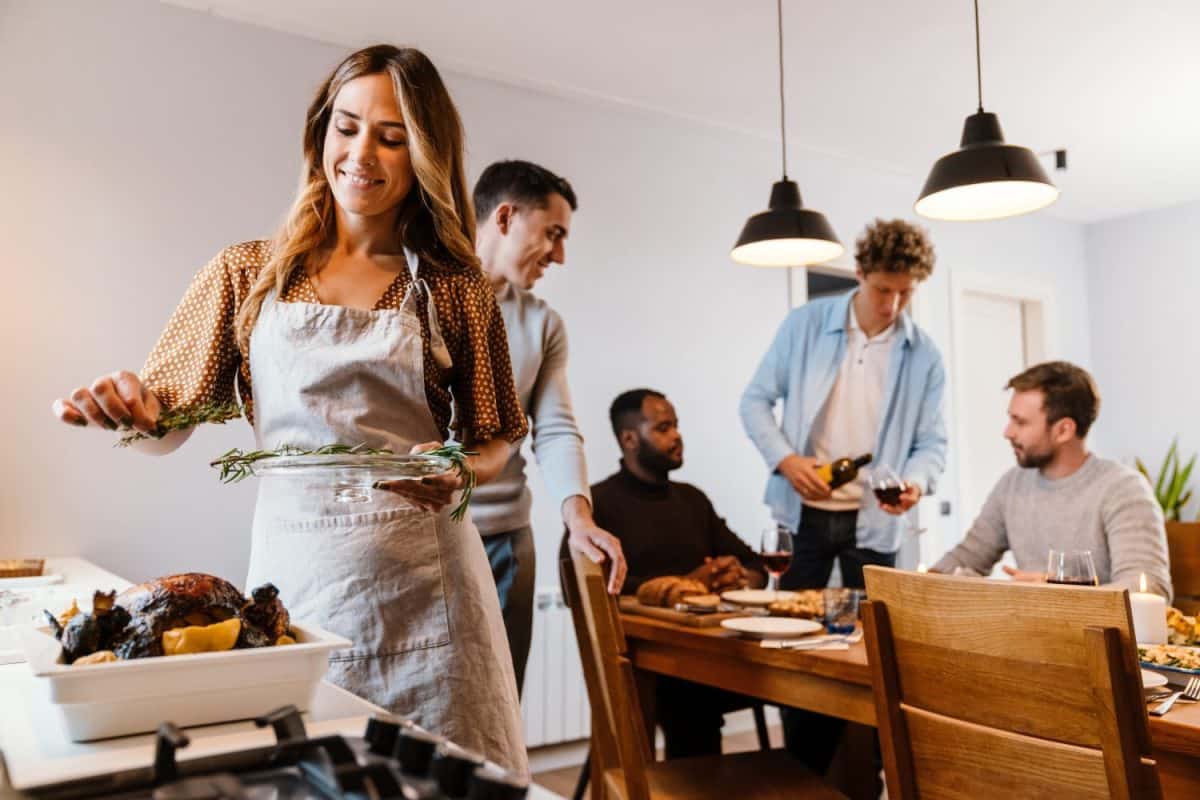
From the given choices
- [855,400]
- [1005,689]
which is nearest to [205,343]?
[1005,689]

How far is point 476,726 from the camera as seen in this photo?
1.04 metres

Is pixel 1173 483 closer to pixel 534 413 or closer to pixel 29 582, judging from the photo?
pixel 534 413

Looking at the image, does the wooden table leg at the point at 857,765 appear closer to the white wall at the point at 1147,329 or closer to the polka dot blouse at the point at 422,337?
the polka dot blouse at the point at 422,337

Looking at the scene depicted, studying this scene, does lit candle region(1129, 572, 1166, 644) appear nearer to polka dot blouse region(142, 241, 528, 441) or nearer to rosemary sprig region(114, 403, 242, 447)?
polka dot blouse region(142, 241, 528, 441)

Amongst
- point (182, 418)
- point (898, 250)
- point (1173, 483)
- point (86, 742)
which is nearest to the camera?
point (86, 742)

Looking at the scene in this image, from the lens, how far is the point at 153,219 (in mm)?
2949

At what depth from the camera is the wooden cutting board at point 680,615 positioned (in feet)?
7.08

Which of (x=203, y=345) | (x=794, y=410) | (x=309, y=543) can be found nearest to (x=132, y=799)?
(x=309, y=543)

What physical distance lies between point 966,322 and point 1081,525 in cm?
304

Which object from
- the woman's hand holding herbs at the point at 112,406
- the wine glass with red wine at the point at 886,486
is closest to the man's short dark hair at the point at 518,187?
the wine glass with red wine at the point at 886,486

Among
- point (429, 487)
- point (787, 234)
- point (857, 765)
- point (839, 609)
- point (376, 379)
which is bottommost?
point (857, 765)

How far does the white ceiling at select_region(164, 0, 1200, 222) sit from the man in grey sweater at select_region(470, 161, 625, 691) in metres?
1.09

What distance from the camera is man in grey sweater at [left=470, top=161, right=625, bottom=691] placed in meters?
1.98

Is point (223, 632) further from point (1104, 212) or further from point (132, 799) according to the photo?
point (1104, 212)
